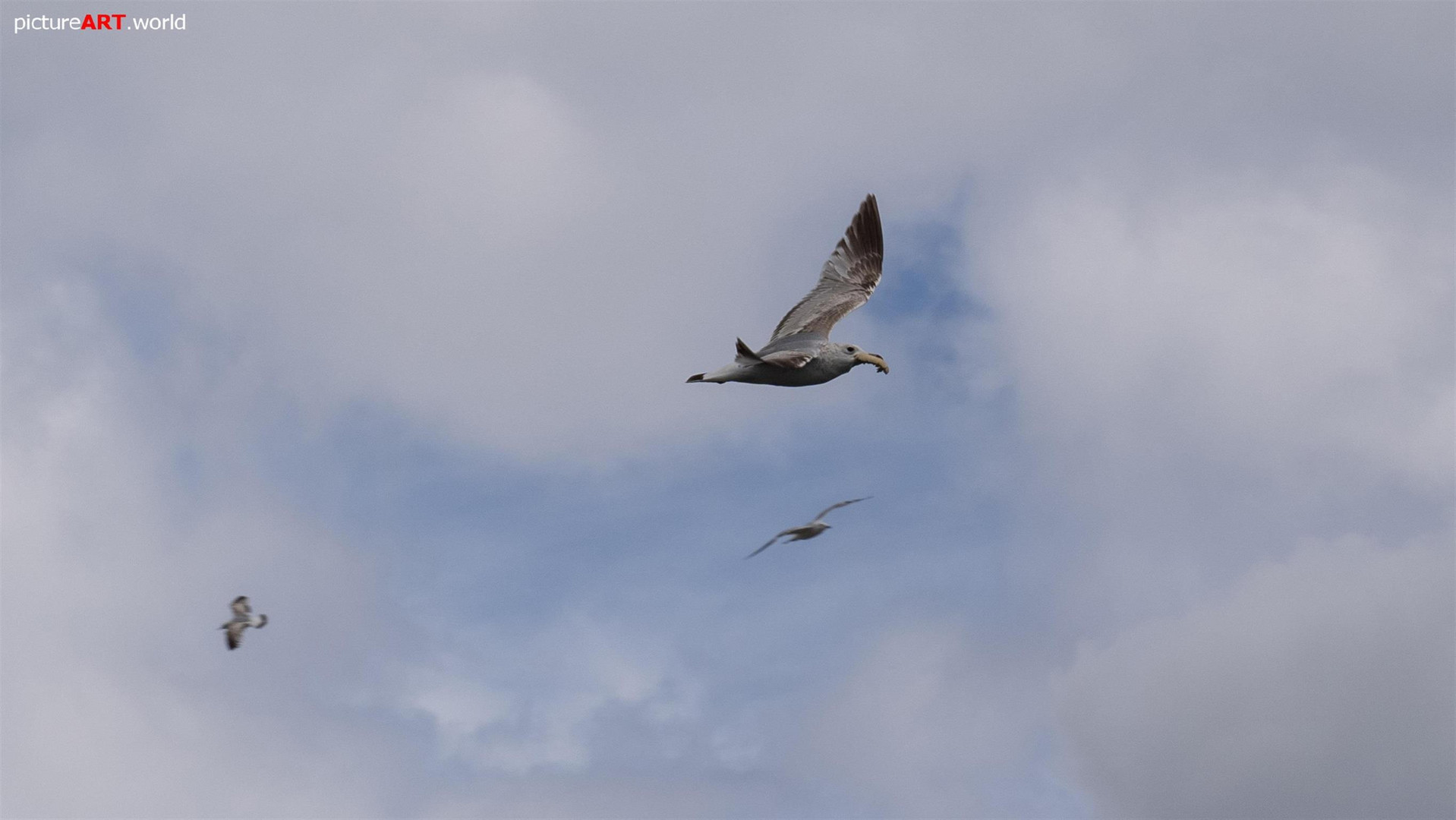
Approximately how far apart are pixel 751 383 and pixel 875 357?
514cm

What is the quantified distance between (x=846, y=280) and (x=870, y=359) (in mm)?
10611

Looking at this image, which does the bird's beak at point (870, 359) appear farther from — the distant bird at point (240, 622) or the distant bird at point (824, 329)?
the distant bird at point (240, 622)

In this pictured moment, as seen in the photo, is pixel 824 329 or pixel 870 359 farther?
pixel 824 329

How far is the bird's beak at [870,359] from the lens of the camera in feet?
186

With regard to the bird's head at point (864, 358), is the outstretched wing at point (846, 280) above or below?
above

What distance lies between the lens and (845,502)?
50594 millimetres

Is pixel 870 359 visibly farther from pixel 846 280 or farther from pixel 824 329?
pixel 846 280

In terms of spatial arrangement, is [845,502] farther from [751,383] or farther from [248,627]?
[248,627]

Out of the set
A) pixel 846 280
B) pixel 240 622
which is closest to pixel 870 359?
pixel 846 280

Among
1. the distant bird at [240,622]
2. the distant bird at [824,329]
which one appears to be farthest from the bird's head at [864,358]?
the distant bird at [240,622]

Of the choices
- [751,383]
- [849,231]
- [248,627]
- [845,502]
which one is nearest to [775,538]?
[845,502]

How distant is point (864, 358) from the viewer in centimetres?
5666

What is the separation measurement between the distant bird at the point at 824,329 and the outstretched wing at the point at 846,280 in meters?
0.03

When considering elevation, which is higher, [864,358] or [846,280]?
[846,280]
